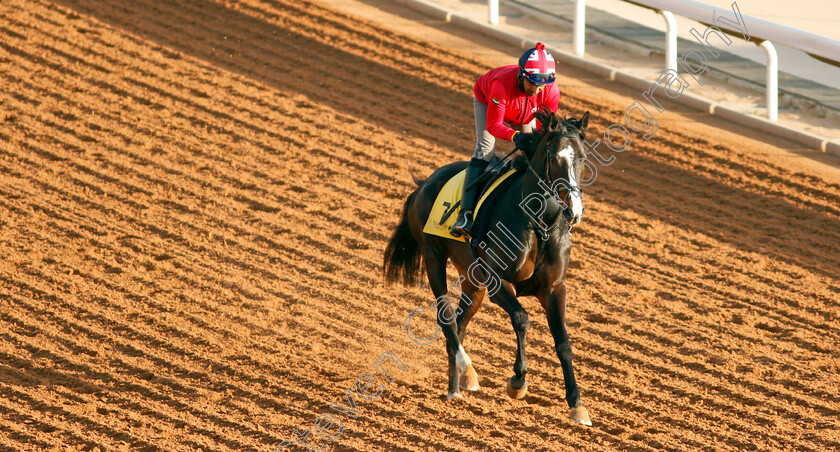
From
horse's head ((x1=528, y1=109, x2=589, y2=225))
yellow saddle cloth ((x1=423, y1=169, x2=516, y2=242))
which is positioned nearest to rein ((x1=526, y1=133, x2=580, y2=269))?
horse's head ((x1=528, y1=109, x2=589, y2=225))

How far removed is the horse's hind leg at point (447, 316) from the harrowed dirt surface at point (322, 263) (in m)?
0.20

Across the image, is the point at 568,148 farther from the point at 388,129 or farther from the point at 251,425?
the point at 388,129

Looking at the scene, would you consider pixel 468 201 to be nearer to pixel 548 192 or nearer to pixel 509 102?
pixel 509 102

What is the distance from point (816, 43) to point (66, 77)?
9.81 m

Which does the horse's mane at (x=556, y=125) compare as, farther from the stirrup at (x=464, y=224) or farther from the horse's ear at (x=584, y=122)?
the stirrup at (x=464, y=224)

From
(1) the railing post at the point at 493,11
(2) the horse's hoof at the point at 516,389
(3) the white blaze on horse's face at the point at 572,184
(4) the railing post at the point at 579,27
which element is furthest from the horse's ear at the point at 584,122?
(1) the railing post at the point at 493,11

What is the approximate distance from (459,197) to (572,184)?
135 centimetres

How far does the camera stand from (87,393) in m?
6.51

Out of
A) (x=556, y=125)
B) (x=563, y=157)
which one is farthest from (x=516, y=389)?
(x=556, y=125)

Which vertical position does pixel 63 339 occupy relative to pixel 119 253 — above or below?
below

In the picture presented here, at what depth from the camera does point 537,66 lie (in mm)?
5734

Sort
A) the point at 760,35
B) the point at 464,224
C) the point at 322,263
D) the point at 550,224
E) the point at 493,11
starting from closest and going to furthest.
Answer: the point at 550,224, the point at 464,224, the point at 322,263, the point at 760,35, the point at 493,11

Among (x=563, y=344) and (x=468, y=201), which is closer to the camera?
(x=563, y=344)

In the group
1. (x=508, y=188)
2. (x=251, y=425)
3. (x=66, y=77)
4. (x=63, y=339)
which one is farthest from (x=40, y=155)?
(x=508, y=188)
